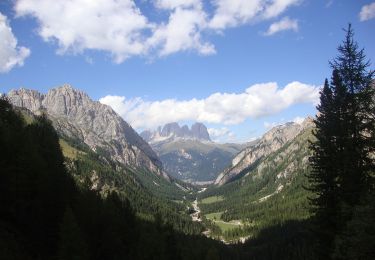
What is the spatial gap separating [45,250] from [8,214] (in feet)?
21.8

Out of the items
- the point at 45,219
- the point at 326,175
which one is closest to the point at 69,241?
the point at 45,219

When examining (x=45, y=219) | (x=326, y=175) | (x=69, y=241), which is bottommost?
(x=69, y=241)

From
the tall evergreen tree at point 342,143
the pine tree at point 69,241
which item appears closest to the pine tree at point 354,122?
the tall evergreen tree at point 342,143

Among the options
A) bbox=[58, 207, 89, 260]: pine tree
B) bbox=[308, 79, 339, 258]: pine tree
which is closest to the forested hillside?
bbox=[58, 207, 89, 260]: pine tree

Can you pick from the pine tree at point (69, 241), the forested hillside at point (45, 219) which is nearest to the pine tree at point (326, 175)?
the pine tree at point (69, 241)

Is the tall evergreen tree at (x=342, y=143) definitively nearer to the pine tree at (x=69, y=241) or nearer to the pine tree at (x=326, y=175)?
the pine tree at (x=326, y=175)

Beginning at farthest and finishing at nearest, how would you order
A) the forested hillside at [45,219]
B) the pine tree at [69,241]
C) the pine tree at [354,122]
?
the pine tree at [69,241] → the forested hillside at [45,219] → the pine tree at [354,122]

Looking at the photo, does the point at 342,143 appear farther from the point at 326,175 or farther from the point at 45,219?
the point at 45,219

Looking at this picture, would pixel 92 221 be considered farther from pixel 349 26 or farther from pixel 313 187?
pixel 349 26

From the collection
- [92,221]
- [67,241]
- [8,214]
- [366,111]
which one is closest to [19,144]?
[8,214]

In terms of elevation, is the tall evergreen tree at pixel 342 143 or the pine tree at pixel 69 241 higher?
the tall evergreen tree at pixel 342 143

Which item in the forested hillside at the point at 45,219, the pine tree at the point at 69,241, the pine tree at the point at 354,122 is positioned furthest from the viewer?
the pine tree at the point at 69,241

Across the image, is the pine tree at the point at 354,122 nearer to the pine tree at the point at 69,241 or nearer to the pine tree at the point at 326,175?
the pine tree at the point at 326,175

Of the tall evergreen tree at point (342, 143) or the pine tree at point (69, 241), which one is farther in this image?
the pine tree at point (69, 241)
